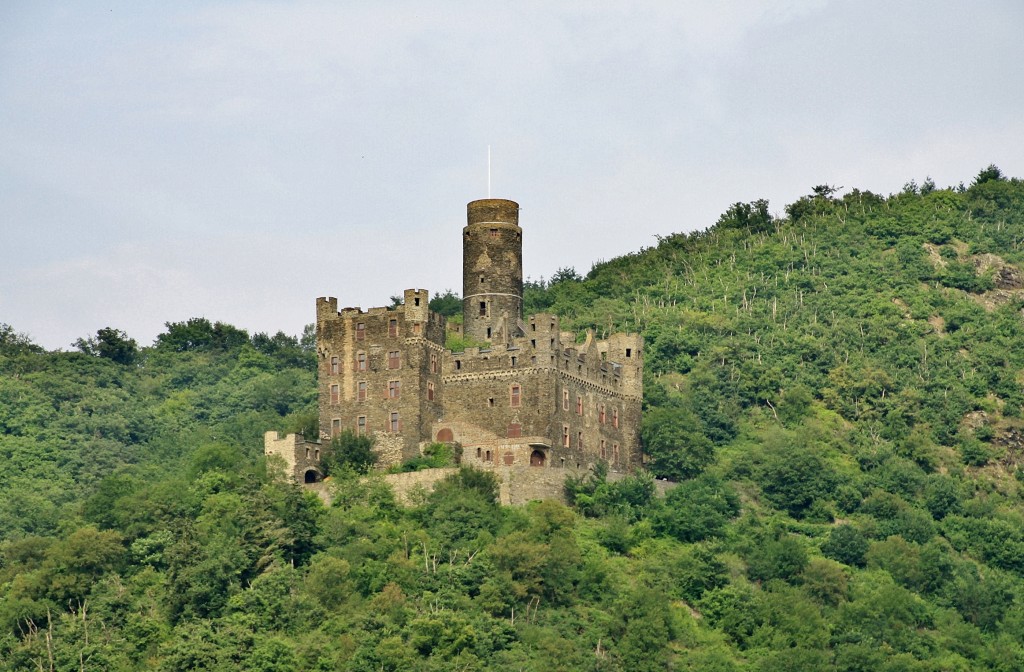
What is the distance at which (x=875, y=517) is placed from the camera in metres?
91.8

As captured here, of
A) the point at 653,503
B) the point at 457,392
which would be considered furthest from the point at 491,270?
the point at 653,503

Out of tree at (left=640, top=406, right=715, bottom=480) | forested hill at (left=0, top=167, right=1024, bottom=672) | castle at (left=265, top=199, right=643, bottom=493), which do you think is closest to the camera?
forested hill at (left=0, top=167, right=1024, bottom=672)

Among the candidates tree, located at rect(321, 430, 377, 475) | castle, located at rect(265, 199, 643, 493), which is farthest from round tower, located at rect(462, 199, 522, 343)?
tree, located at rect(321, 430, 377, 475)

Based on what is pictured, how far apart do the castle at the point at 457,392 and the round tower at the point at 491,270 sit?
50 centimetres

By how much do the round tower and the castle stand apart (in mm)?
500

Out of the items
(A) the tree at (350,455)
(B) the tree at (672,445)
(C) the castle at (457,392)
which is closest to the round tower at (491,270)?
(C) the castle at (457,392)

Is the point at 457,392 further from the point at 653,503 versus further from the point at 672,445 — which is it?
the point at 672,445

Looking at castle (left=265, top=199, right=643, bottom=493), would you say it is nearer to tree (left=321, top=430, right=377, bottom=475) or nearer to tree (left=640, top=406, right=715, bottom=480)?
tree (left=321, top=430, right=377, bottom=475)

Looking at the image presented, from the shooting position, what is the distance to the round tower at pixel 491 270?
8875 centimetres

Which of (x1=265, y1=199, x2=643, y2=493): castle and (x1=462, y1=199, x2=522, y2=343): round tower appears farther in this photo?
(x1=462, y1=199, x2=522, y2=343): round tower

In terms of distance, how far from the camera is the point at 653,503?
280 ft

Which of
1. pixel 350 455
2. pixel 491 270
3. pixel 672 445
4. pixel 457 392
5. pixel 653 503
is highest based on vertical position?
pixel 491 270

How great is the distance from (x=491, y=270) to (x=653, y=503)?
461 inches

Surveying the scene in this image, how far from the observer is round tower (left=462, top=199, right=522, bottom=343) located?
291ft
